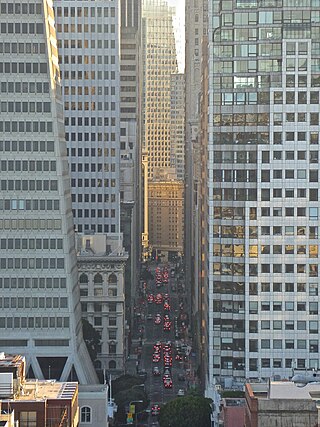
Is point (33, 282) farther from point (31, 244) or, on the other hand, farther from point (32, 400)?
point (32, 400)

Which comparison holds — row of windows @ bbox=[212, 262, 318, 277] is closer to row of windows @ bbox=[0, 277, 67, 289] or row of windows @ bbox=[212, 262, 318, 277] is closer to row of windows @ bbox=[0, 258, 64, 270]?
row of windows @ bbox=[0, 277, 67, 289]

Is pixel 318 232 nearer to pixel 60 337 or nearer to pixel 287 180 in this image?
pixel 287 180

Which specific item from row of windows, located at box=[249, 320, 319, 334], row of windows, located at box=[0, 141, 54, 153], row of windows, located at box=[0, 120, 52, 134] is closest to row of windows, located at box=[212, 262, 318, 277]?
row of windows, located at box=[249, 320, 319, 334]

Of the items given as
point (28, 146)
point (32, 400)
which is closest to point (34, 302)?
point (28, 146)

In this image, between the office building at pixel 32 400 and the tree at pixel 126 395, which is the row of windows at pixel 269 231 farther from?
the office building at pixel 32 400

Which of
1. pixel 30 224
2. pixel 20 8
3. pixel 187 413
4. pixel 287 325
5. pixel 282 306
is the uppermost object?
pixel 20 8

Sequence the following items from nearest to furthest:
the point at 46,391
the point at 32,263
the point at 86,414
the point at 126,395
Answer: the point at 46,391, the point at 86,414, the point at 32,263, the point at 126,395
